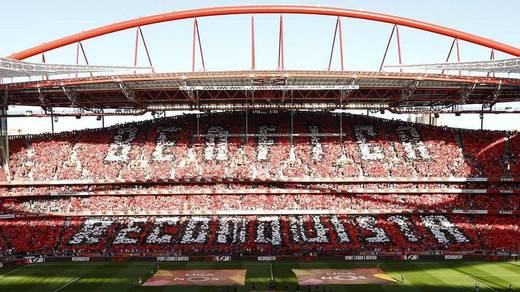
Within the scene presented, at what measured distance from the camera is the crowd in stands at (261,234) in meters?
47.7

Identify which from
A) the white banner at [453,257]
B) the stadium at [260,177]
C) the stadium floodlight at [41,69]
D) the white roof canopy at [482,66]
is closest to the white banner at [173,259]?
the stadium at [260,177]

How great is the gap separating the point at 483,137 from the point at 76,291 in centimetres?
5530

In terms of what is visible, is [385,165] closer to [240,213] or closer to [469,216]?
[469,216]

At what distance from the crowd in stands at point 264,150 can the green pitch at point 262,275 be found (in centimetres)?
1457

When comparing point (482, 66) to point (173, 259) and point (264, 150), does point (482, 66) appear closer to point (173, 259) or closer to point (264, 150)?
point (264, 150)

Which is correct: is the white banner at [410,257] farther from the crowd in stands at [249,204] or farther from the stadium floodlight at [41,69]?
the stadium floodlight at [41,69]

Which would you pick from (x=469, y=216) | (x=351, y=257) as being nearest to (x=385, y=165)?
(x=469, y=216)

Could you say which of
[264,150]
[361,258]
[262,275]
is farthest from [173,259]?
[264,150]

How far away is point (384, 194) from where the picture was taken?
2231 inches

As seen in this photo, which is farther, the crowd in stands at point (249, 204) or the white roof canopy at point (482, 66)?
the crowd in stands at point (249, 204)

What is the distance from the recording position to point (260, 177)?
56250 mm

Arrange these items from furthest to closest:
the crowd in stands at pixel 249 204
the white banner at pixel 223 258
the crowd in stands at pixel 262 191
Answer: the crowd in stands at pixel 249 204
the crowd in stands at pixel 262 191
the white banner at pixel 223 258

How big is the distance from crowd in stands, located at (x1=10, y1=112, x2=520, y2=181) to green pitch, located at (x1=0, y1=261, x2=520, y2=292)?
1457 centimetres

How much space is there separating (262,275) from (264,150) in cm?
2428
